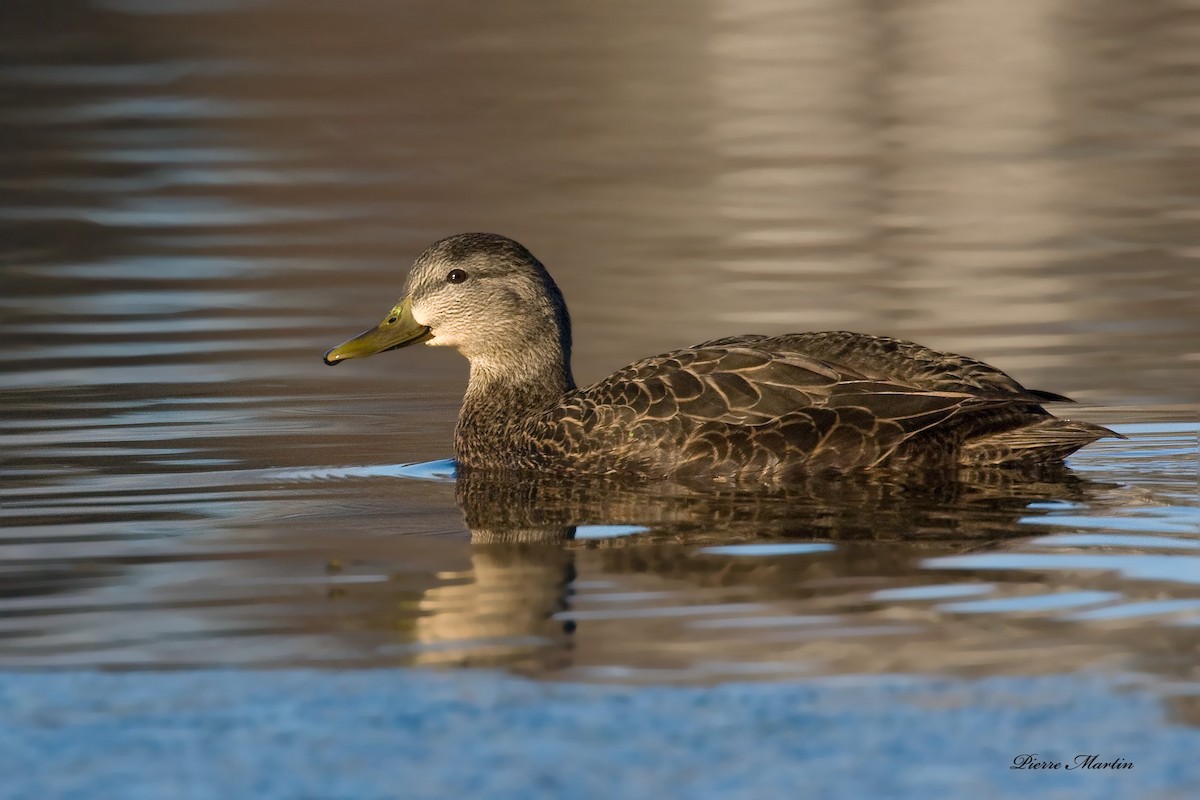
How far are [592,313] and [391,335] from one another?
394 cm

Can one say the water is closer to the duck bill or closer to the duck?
the duck

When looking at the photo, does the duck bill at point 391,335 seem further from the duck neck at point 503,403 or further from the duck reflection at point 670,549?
the duck reflection at point 670,549

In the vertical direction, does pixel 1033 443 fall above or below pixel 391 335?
below

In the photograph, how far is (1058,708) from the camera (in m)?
5.38

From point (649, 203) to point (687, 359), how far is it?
9.63 metres

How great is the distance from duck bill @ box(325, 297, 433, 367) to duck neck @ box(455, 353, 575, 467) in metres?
0.39

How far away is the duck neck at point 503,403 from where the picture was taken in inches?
379

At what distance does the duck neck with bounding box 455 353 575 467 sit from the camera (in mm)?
9617

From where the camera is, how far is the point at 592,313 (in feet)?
45.1
